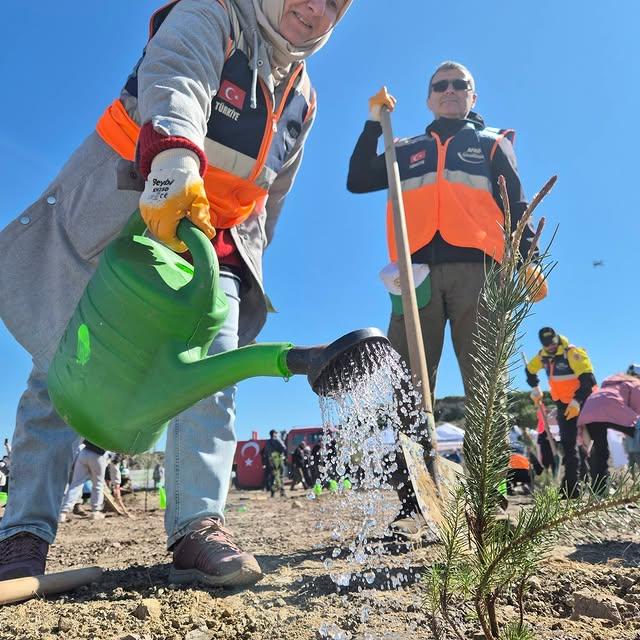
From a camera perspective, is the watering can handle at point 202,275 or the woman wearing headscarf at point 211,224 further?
the woman wearing headscarf at point 211,224

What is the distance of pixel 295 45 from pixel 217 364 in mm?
1357

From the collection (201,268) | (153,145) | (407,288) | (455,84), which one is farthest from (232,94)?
(455,84)

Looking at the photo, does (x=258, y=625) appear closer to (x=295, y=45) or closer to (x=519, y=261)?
(x=519, y=261)

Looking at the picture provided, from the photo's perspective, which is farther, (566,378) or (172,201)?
(566,378)

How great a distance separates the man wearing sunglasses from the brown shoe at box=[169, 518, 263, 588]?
1341 millimetres

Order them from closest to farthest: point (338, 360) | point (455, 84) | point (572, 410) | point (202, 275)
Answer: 1. point (338, 360)
2. point (202, 275)
3. point (455, 84)
4. point (572, 410)

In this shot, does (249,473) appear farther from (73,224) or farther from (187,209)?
(187,209)

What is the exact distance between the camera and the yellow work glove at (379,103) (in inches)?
124

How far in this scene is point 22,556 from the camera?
5.56ft

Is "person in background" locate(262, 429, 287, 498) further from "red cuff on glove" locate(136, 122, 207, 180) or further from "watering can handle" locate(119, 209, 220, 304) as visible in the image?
"watering can handle" locate(119, 209, 220, 304)

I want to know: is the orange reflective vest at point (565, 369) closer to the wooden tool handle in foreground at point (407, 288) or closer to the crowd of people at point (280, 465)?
the wooden tool handle in foreground at point (407, 288)

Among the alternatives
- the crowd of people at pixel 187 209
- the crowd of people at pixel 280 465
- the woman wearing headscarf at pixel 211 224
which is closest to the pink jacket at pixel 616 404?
the crowd of people at pixel 187 209

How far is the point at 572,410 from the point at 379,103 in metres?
3.58

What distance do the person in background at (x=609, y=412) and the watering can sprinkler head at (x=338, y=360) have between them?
3.68 metres
